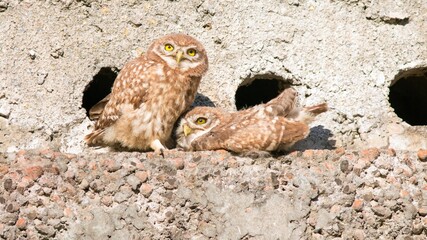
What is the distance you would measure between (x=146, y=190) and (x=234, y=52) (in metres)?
1.36

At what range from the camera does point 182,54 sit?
6.36m

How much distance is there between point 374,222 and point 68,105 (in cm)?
175

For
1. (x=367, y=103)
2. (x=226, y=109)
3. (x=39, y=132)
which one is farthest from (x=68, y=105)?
(x=367, y=103)

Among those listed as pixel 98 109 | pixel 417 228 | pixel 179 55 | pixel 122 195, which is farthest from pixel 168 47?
pixel 417 228

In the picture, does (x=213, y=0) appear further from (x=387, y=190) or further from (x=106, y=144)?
(x=387, y=190)

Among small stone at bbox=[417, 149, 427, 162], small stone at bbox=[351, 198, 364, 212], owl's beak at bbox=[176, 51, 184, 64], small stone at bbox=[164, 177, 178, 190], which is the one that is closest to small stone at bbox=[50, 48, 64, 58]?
owl's beak at bbox=[176, 51, 184, 64]

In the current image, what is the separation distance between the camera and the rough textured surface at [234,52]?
6.50m

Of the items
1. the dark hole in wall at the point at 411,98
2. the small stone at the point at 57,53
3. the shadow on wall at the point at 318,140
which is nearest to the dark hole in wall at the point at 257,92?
the shadow on wall at the point at 318,140

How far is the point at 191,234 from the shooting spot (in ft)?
18.8

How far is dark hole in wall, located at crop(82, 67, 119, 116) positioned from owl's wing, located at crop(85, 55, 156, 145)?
31cm

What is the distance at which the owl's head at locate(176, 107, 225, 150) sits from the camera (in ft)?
21.1

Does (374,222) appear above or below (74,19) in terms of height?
below

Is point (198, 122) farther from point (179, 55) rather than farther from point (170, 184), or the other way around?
point (170, 184)

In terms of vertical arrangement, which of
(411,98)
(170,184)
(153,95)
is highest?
(153,95)
